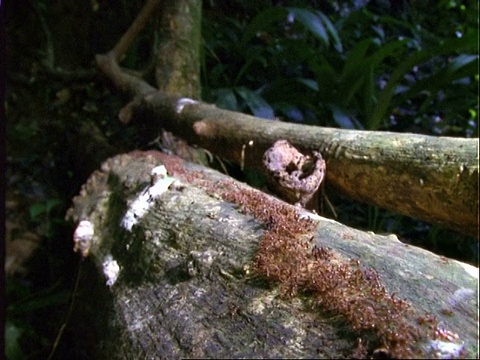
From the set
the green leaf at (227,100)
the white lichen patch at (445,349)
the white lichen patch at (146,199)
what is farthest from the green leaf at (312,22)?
the white lichen patch at (445,349)

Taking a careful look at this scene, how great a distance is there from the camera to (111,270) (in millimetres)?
1183

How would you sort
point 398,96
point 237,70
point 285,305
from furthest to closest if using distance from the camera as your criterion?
point 237,70 < point 398,96 < point 285,305

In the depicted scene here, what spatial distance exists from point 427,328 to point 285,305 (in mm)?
203

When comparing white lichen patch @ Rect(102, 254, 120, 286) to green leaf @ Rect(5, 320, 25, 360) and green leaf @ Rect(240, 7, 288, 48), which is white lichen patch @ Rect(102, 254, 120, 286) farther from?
green leaf @ Rect(240, 7, 288, 48)

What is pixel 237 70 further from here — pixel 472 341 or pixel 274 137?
pixel 472 341

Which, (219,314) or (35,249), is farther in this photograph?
(35,249)

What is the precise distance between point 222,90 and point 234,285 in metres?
1.74

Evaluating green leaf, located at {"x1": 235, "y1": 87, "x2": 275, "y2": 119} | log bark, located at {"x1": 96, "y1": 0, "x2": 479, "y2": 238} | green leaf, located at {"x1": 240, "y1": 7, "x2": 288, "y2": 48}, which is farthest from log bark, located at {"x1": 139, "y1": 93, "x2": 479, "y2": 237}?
green leaf, located at {"x1": 240, "y1": 7, "x2": 288, "y2": 48}

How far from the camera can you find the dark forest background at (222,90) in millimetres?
2053

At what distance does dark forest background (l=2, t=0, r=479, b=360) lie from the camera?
205cm

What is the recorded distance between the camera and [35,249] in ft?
7.88

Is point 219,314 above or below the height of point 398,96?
above

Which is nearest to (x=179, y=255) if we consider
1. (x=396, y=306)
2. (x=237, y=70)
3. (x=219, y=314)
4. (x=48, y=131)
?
(x=219, y=314)

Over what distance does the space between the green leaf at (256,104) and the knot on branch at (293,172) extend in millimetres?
956
